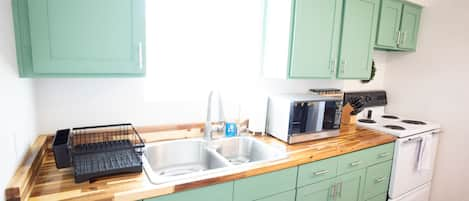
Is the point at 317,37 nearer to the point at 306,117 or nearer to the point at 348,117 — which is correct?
the point at 306,117

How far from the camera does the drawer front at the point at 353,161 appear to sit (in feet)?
5.79

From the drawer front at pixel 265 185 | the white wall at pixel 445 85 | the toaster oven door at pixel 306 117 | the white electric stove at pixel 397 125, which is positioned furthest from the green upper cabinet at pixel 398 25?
the drawer front at pixel 265 185

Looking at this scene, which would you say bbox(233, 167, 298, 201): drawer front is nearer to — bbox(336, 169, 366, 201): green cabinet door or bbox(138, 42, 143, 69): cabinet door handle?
bbox(336, 169, 366, 201): green cabinet door

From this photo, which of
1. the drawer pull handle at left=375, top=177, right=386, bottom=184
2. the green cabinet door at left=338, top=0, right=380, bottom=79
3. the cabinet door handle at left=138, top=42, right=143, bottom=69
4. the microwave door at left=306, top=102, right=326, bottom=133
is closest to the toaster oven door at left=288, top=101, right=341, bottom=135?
the microwave door at left=306, top=102, right=326, bottom=133

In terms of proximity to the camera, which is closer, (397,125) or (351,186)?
(351,186)

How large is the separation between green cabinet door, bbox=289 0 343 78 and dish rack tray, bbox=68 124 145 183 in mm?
1195

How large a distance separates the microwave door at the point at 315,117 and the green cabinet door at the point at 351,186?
15.5 inches

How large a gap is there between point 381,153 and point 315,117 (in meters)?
0.68

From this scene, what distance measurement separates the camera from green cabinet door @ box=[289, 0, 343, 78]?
1.78 m

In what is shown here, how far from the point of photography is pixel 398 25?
8.01 feet

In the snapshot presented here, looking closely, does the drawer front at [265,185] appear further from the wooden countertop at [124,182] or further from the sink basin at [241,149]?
the sink basin at [241,149]

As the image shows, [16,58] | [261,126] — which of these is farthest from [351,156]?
[16,58]

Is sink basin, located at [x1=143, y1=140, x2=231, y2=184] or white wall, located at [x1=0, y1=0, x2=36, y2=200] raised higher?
white wall, located at [x1=0, y1=0, x2=36, y2=200]

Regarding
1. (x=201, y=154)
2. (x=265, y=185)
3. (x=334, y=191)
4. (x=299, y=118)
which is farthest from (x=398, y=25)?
(x=201, y=154)
